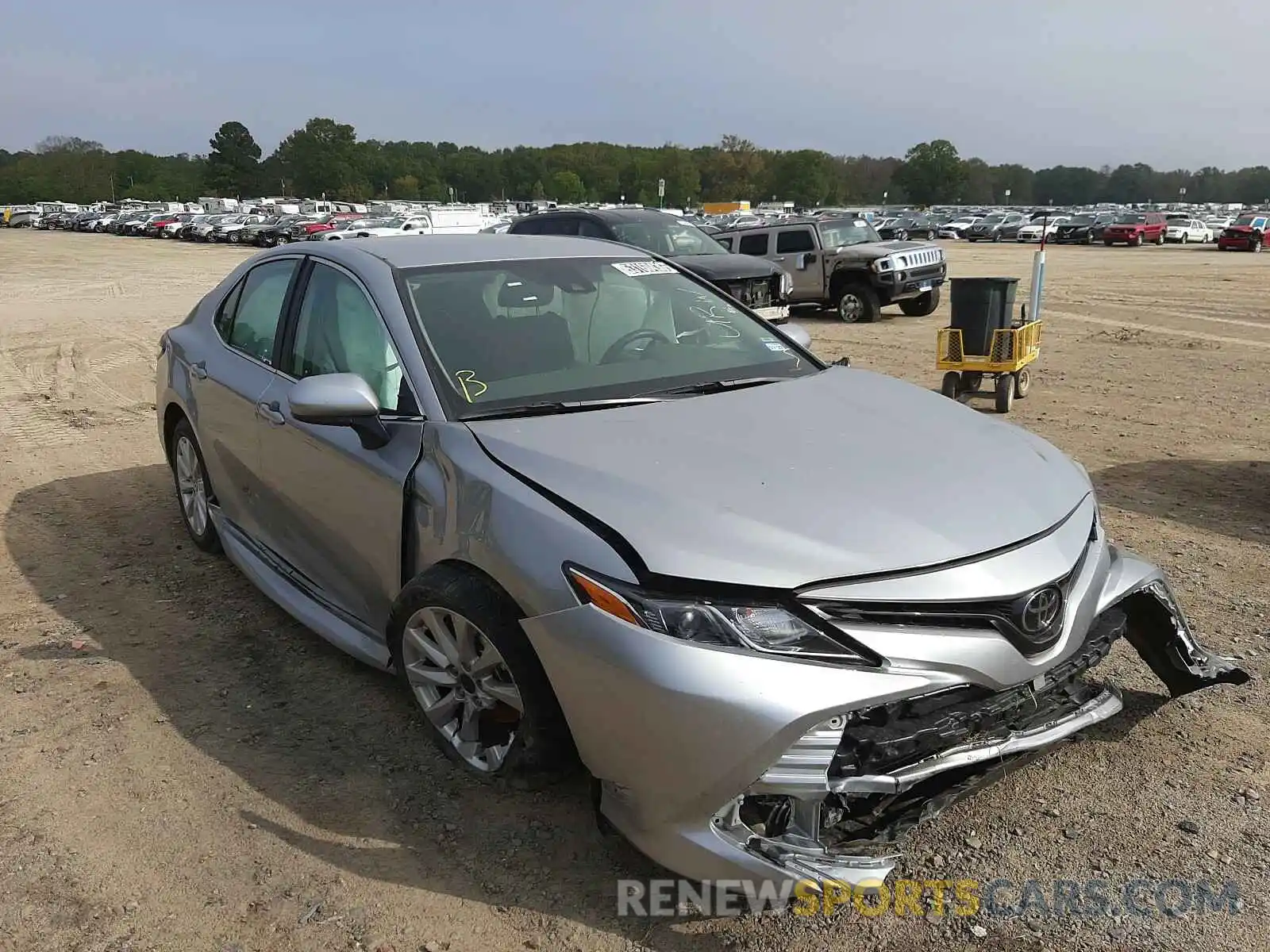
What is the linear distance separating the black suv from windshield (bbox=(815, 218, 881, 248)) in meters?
2.37

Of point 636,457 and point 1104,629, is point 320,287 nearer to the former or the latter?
point 636,457

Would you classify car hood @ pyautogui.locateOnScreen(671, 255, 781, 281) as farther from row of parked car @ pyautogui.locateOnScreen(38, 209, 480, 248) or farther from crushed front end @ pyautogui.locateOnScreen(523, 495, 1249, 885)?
row of parked car @ pyautogui.locateOnScreen(38, 209, 480, 248)

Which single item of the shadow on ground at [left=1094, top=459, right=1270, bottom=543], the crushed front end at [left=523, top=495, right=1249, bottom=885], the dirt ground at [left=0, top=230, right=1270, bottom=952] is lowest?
the dirt ground at [left=0, top=230, right=1270, bottom=952]

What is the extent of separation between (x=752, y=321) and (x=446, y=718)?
2.05m

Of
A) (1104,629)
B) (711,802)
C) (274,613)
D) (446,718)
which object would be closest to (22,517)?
(274,613)

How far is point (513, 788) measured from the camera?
9.40ft

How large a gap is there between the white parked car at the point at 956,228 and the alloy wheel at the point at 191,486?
5834 centimetres

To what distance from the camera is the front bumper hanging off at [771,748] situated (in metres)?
2.25

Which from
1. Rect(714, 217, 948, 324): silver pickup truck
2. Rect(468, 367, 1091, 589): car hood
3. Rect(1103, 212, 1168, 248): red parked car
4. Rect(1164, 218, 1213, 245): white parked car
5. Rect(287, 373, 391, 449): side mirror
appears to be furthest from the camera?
Rect(1164, 218, 1213, 245): white parked car

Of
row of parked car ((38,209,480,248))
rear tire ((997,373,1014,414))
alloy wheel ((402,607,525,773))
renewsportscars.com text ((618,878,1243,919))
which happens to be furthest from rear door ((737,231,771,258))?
row of parked car ((38,209,480,248))

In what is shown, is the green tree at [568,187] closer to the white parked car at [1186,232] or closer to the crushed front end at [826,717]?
the white parked car at [1186,232]

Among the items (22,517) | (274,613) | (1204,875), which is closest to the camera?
(1204,875)

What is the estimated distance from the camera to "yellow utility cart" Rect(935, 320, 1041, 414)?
8773mm

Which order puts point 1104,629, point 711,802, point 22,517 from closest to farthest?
point 711,802
point 1104,629
point 22,517
